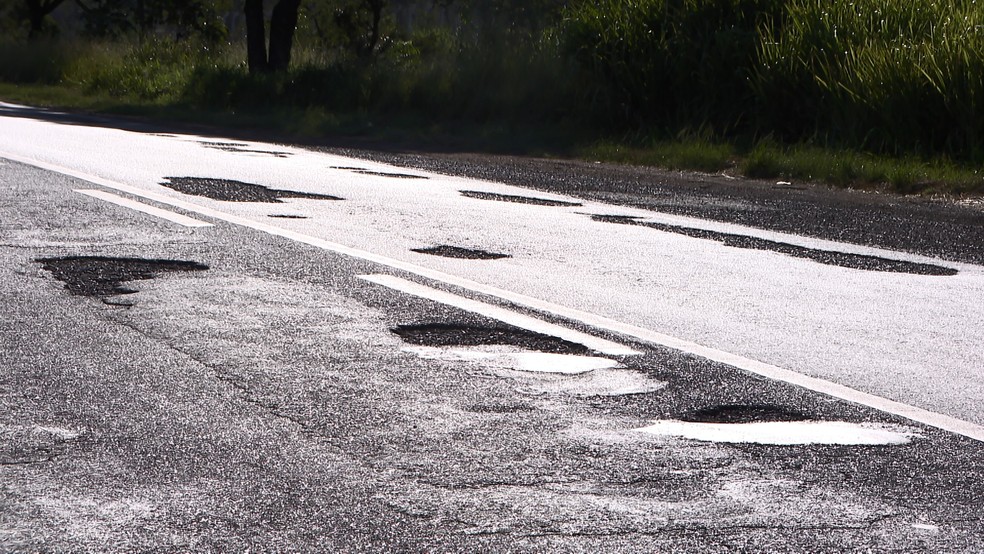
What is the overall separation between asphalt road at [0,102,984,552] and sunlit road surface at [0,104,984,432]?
31 millimetres

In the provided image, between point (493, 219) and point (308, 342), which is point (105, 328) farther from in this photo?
point (493, 219)

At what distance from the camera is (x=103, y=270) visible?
240 inches

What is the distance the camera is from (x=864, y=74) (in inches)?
545

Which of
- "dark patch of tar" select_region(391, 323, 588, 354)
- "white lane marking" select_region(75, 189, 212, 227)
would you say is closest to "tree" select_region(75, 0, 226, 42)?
"white lane marking" select_region(75, 189, 212, 227)

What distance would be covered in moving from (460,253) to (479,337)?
6.78ft

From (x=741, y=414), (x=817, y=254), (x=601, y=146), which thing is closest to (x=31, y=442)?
(x=741, y=414)

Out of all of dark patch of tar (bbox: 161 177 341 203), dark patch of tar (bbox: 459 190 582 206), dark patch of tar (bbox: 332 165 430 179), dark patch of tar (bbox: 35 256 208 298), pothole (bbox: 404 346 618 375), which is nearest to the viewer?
pothole (bbox: 404 346 618 375)

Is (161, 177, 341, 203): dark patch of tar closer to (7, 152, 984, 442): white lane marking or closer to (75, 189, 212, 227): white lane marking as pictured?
(75, 189, 212, 227): white lane marking

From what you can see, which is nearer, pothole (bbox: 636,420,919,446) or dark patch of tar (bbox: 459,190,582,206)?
pothole (bbox: 636,420,919,446)

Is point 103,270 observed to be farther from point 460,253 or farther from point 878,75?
point 878,75

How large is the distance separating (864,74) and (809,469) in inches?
438

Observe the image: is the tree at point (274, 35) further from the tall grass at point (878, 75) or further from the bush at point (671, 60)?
the tall grass at point (878, 75)

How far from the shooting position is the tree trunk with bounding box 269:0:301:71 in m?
24.6

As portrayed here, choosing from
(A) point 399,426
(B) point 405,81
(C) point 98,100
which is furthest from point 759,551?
(C) point 98,100
